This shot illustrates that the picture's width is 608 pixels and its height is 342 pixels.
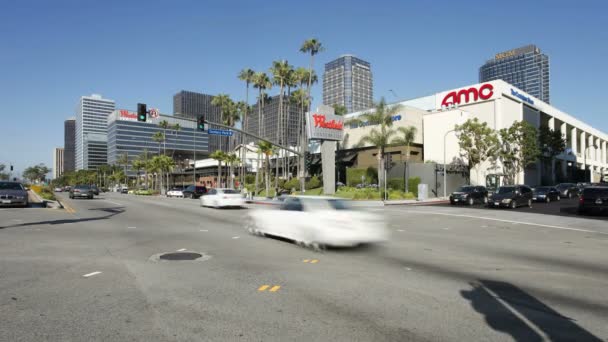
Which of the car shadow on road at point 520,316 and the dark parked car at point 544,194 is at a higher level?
the dark parked car at point 544,194

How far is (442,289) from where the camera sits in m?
6.18

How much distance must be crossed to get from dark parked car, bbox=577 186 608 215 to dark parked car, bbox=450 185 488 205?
28.7 feet

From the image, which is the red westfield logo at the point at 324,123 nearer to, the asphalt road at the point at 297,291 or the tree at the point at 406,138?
the tree at the point at 406,138

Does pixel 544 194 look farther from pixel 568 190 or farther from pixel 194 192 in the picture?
pixel 194 192

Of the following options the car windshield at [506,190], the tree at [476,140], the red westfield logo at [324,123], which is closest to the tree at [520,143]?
the tree at [476,140]

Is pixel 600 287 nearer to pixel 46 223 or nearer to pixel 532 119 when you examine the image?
pixel 46 223

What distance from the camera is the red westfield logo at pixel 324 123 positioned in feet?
123

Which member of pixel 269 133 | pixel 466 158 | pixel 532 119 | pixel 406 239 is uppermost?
pixel 269 133

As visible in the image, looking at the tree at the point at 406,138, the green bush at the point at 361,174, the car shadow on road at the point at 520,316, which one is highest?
the tree at the point at 406,138

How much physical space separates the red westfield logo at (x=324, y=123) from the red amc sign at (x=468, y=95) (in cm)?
2530

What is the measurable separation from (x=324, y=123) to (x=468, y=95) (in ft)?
91.6

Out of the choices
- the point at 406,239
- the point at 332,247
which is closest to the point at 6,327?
the point at 332,247

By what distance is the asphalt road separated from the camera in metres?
4.43

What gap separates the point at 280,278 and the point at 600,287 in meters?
5.56
